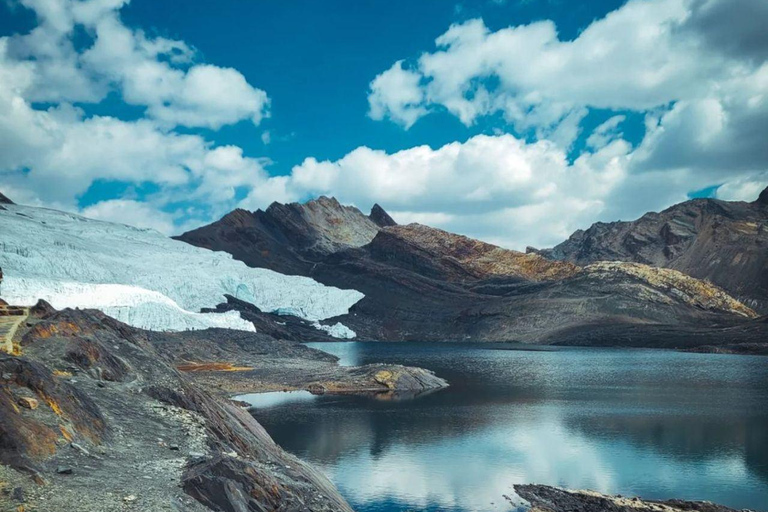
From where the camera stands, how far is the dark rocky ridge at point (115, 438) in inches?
505

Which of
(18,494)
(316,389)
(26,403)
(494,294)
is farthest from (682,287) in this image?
(18,494)

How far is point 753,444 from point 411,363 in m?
60.7

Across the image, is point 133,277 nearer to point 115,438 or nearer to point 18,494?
point 115,438

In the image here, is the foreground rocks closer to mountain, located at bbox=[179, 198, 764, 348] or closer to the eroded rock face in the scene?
the eroded rock face

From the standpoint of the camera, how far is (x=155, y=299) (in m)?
92.6

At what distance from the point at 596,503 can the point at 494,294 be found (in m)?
148

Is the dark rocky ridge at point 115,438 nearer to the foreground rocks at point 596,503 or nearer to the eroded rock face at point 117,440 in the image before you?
the eroded rock face at point 117,440

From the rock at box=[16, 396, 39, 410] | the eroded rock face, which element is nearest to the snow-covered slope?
the eroded rock face

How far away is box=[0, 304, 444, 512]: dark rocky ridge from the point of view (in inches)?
505

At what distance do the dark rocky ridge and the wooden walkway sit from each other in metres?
0.56

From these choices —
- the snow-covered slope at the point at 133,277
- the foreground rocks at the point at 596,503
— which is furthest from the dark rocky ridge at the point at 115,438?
the snow-covered slope at the point at 133,277

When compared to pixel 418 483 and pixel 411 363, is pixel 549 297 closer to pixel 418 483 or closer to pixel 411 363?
pixel 411 363

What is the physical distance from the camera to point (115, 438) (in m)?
17.0

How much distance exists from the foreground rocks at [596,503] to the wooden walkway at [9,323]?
2235 centimetres
